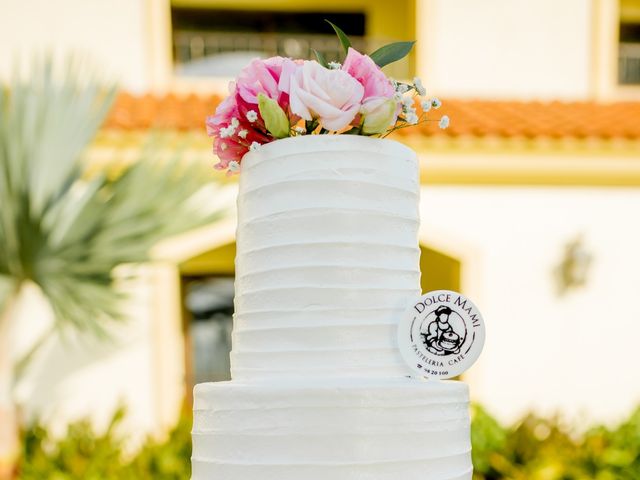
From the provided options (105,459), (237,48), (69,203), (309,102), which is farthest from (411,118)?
(237,48)

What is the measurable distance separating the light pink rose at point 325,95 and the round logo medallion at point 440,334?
54cm

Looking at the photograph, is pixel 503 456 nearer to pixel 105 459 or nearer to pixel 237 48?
Result: pixel 105 459

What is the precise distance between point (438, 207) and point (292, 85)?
6.52 meters

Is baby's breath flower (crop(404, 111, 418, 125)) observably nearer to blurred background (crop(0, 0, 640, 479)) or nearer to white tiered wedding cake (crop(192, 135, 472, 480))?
white tiered wedding cake (crop(192, 135, 472, 480))

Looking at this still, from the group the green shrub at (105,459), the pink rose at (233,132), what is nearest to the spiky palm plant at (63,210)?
the green shrub at (105,459)

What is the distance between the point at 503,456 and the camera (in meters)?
6.18

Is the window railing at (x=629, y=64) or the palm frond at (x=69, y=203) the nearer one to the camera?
the palm frond at (x=69, y=203)

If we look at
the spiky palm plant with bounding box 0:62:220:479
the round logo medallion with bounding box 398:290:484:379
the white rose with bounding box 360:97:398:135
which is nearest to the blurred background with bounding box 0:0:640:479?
the spiky palm plant with bounding box 0:62:220:479

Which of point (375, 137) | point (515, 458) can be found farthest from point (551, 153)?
point (375, 137)

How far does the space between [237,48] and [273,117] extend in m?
8.98

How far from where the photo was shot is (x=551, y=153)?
28.7 ft

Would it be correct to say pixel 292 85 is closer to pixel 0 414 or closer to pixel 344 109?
pixel 344 109

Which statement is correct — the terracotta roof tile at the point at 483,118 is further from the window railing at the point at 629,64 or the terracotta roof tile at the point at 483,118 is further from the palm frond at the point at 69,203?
the window railing at the point at 629,64

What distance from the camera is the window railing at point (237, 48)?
36.2 feet
